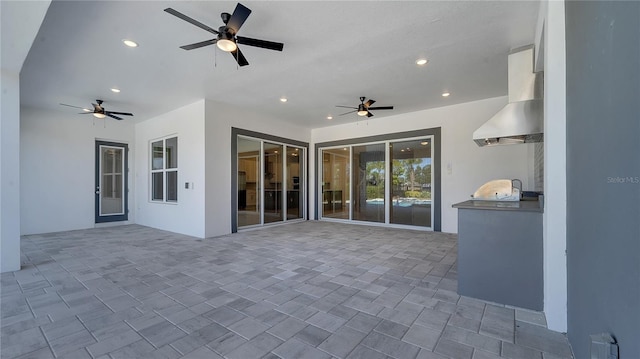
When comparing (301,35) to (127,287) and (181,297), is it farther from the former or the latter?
(127,287)

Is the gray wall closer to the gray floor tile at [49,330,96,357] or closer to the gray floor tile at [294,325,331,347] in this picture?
the gray floor tile at [294,325,331,347]

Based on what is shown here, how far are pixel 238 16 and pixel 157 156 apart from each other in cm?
577

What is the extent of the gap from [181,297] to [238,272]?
0.82 metres

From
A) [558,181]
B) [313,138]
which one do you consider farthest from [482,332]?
[313,138]

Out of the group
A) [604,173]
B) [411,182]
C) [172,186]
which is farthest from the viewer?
[411,182]

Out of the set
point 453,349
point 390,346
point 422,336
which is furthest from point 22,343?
point 453,349

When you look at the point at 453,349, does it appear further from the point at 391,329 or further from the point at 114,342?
the point at 114,342

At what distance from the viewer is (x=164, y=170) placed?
6.73 metres

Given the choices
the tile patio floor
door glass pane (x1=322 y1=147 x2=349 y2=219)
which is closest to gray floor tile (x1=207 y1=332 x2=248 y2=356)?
the tile patio floor

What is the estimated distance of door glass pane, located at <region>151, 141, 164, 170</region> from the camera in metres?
6.90

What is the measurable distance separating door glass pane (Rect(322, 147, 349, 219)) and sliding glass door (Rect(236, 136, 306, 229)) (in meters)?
0.69

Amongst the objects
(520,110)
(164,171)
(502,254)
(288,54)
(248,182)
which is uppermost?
(288,54)

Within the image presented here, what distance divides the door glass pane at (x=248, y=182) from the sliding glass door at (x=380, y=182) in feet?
7.26

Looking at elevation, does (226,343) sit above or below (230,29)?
below
